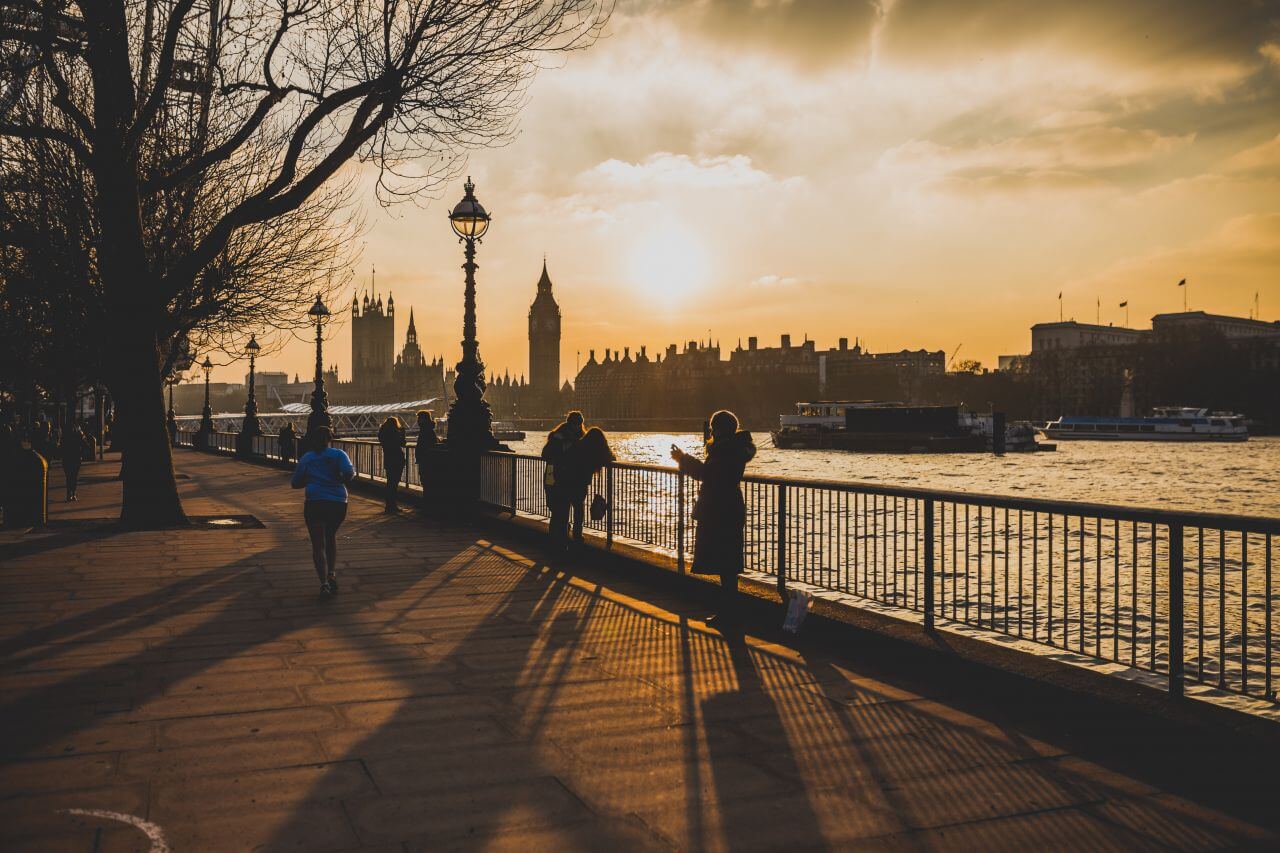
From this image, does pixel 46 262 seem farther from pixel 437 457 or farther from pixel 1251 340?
pixel 1251 340

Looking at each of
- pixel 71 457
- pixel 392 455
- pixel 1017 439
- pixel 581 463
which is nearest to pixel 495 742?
pixel 581 463

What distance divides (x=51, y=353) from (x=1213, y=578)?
31924mm

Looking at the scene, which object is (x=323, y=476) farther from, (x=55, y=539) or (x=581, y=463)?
(x=55, y=539)

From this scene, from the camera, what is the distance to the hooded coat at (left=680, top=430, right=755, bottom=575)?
851 cm

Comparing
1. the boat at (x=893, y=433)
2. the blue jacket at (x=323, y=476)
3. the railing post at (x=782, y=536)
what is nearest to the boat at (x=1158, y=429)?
the boat at (x=893, y=433)

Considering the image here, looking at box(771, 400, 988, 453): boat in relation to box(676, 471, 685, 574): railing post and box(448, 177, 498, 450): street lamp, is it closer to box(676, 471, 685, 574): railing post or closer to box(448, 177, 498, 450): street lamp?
box(448, 177, 498, 450): street lamp

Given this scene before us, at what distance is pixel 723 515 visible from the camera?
28.3 feet

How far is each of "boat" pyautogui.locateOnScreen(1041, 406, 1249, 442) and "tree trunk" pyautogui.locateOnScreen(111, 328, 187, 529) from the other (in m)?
120

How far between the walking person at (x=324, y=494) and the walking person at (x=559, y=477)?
3059 mm

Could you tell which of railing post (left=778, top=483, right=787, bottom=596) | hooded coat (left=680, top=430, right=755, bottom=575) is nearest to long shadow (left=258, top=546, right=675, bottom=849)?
hooded coat (left=680, top=430, right=755, bottom=575)

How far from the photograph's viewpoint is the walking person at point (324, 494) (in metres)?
10.0

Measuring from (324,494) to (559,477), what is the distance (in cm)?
345

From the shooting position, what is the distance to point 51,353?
30.6 metres

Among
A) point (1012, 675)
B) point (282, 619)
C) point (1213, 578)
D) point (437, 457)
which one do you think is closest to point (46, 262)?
point (437, 457)
